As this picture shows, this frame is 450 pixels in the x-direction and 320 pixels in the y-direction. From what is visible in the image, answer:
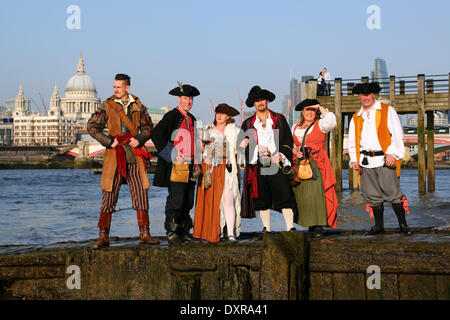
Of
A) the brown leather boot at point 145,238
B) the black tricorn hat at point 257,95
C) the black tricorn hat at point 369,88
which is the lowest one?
the brown leather boot at point 145,238

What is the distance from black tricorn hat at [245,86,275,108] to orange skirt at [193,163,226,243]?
0.80 meters

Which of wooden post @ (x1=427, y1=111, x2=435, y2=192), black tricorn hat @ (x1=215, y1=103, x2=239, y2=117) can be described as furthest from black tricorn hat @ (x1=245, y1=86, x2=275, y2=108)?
wooden post @ (x1=427, y1=111, x2=435, y2=192)

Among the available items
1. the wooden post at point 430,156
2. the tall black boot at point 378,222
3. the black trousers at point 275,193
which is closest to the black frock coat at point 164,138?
the black trousers at point 275,193

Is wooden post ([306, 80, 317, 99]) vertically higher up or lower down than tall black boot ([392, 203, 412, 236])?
higher up

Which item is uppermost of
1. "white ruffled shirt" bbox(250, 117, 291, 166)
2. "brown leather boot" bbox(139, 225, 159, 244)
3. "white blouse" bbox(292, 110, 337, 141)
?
"white blouse" bbox(292, 110, 337, 141)

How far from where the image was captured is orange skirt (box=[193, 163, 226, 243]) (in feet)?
20.2

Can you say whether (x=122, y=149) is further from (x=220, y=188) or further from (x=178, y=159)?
(x=220, y=188)

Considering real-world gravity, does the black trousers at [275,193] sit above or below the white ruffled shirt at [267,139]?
below

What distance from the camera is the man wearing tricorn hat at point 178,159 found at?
6184 millimetres

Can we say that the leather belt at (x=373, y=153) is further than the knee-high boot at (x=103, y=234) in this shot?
Yes

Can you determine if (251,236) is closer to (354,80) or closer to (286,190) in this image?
(286,190)

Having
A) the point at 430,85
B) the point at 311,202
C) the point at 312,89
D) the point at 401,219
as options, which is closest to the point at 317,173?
the point at 311,202

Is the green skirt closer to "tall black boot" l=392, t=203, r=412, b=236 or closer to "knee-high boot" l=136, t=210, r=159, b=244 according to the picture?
"tall black boot" l=392, t=203, r=412, b=236

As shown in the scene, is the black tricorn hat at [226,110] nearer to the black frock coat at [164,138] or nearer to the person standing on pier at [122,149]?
the black frock coat at [164,138]
